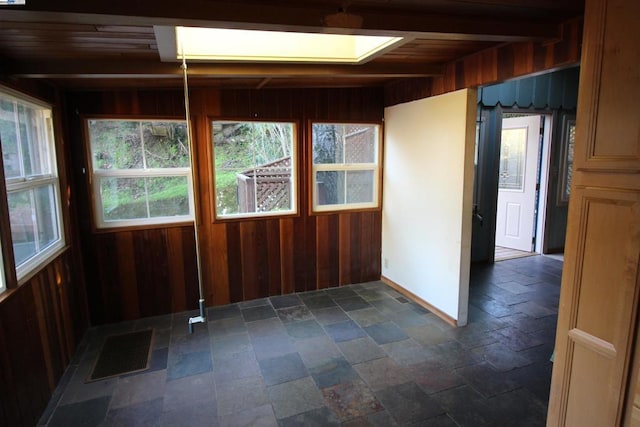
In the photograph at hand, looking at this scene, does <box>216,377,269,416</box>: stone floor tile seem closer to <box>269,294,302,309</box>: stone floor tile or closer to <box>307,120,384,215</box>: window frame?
<box>269,294,302,309</box>: stone floor tile

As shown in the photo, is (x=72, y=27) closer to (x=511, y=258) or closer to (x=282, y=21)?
(x=282, y=21)

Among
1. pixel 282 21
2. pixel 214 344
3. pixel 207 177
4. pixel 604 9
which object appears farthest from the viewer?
pixel 207 177

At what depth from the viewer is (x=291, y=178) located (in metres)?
4.09

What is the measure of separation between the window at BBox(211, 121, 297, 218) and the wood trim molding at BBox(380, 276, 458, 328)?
1.47m

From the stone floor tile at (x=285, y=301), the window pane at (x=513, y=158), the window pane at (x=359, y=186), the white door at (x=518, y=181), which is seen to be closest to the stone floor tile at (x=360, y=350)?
the stone floor tile at (x=285, y=301)

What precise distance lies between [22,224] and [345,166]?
2997 mm

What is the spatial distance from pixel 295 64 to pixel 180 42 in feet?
2.90

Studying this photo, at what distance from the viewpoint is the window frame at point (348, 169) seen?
13.5ft

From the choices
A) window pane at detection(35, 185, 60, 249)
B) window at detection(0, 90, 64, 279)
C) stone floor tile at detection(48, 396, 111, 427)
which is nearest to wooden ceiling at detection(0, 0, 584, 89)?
window at detection(0, 90, 64, 279)

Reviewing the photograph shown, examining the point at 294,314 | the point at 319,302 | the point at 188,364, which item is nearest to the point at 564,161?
the point at 319,302

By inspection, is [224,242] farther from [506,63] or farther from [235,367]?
[506,63]

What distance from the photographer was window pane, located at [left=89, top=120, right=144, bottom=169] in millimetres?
3359

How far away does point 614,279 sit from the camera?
1367 millimetres

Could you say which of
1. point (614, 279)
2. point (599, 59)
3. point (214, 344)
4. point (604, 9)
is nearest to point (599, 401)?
point (614, 279)
